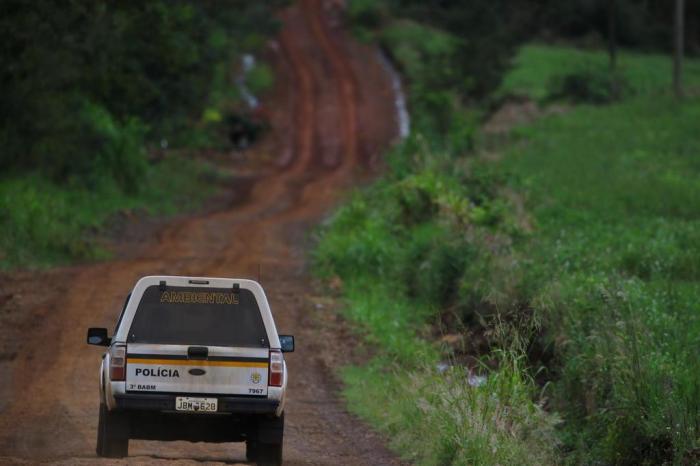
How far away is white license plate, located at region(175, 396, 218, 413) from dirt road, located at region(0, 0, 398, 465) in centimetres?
46

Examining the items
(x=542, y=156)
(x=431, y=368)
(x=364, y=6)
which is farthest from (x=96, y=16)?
(x=364, y=6)

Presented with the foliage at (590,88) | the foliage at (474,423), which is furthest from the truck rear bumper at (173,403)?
the foliage at (590,88)

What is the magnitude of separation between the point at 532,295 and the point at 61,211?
567 inches

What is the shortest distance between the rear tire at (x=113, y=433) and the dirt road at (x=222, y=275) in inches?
6.7

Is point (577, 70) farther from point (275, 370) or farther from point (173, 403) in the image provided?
point (173, 403)

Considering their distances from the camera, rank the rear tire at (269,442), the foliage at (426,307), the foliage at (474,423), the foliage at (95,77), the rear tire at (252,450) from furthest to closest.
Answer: the foliage at (95,77) < the foliage at (426,307) < the rear tire at (252,450) < the foliage at (474,423) < the rear tire at (269,442)

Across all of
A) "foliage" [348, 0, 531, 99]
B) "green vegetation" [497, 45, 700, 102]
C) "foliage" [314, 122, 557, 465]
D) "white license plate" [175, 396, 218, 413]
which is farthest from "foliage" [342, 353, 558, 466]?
"green vegetation" [497, 45, 700, 102]

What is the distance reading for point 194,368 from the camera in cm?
1085

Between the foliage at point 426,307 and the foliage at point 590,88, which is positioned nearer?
the foliage at point 426,307

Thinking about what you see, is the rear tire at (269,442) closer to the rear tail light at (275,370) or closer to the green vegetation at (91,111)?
the rear tail light at (275,370)

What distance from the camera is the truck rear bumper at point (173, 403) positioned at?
10789mm

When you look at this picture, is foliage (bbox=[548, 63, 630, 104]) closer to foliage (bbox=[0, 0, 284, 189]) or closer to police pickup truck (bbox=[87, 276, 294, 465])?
foliage (bbox=[0, 0, 284, 189])

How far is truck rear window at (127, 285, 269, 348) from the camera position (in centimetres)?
1108

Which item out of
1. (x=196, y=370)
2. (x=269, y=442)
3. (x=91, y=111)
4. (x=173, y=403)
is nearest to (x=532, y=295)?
(x=269, y=442)
